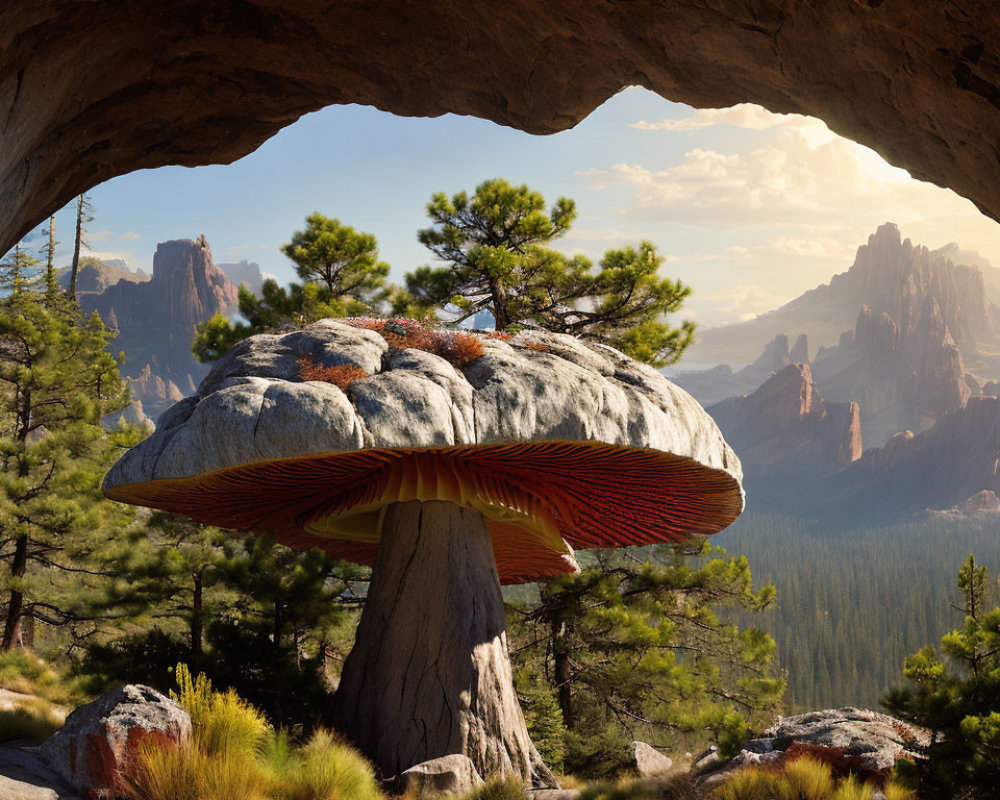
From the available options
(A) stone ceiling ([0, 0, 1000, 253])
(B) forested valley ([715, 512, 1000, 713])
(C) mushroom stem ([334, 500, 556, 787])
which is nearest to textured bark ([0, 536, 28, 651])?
(A) stone ceiling ([0, 0, 1000, 253])

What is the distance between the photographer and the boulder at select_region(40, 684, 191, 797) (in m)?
4.43

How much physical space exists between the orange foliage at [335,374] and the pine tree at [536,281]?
12.4m

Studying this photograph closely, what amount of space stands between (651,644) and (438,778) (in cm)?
995

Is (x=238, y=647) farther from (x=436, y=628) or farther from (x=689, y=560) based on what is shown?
(x=689, y=560)

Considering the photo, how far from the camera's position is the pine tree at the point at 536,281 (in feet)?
59.3

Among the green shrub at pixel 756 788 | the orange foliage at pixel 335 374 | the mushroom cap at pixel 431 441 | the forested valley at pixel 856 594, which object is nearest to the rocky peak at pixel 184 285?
the forested valley at pixel 856 594

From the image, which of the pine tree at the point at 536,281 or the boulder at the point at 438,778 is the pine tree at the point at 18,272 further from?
the boulder at the point at 438,778

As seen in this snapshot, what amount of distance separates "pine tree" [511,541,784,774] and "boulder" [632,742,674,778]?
5496 millimetres

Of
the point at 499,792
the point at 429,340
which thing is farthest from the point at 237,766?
the point at 429,340

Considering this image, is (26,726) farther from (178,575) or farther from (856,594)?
(856,594)

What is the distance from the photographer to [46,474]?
48.1 feet

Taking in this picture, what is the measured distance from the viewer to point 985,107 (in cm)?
439

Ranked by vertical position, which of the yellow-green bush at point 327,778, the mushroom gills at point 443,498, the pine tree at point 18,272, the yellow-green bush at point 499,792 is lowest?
the yellow-green bush at point 499,792

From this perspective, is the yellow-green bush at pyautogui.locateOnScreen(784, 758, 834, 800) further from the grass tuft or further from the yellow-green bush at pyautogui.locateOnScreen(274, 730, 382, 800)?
the grass tuft
